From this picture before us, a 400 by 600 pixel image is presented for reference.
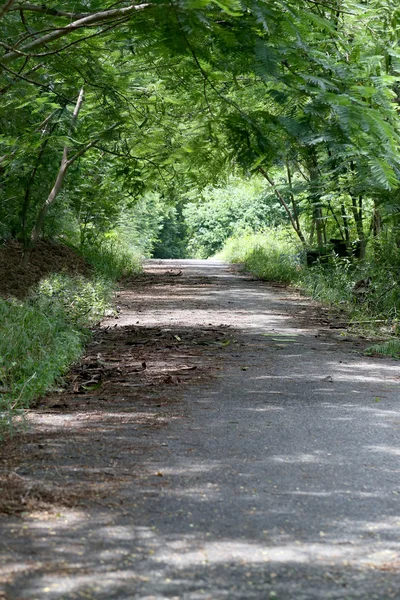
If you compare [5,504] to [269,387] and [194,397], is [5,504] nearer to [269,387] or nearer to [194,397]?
[194,397]

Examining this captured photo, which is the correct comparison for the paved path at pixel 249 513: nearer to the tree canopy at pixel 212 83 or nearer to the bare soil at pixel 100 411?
the bare soil at pixel 100 411

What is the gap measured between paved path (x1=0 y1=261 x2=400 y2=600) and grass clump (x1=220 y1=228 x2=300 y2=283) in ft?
49.5

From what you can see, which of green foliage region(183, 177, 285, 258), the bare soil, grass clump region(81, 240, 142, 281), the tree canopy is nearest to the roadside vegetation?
the tree canopy

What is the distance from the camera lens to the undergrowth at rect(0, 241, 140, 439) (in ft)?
23.5

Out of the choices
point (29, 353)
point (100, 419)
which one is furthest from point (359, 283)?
point (100, 419)

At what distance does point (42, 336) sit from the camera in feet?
30.5

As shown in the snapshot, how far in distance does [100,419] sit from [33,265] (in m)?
11.4

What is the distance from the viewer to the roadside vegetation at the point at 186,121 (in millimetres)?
7102

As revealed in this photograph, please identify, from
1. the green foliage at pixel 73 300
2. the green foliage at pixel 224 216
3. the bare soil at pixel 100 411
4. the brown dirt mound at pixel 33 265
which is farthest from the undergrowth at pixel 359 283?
the green foliage at pixel 224 216

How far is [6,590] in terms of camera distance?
3.39 meters

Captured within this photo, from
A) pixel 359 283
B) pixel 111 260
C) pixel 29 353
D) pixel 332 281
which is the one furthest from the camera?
pixel 111 260

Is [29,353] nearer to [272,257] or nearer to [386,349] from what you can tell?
[386,349]

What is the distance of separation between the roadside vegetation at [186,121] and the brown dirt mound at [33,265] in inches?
4.0

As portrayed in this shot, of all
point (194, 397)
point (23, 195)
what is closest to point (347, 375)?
point (194, 397)
